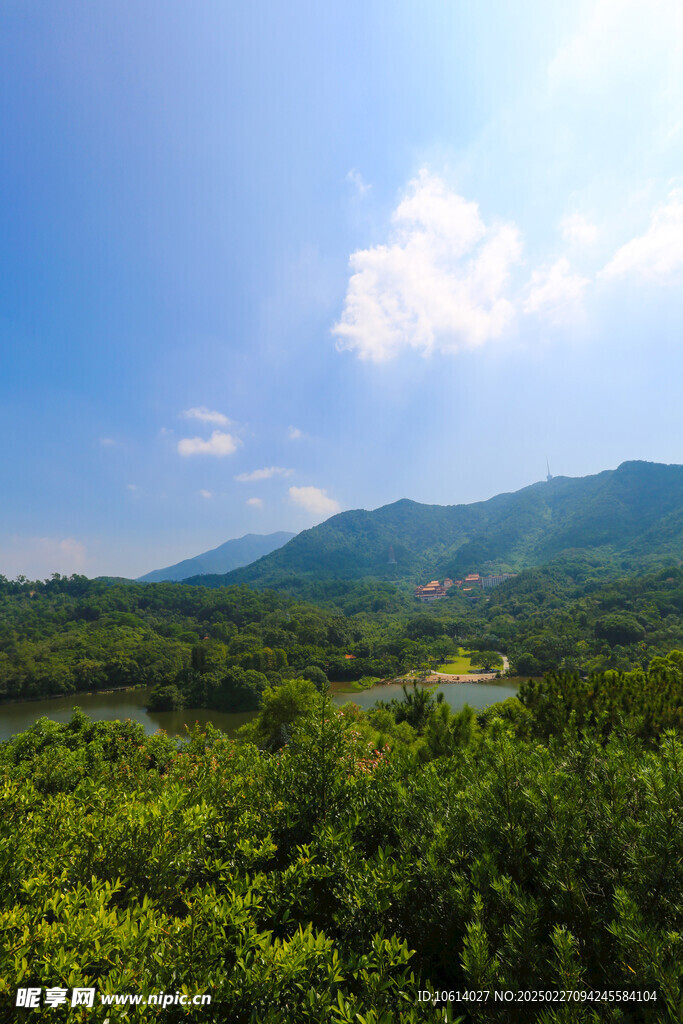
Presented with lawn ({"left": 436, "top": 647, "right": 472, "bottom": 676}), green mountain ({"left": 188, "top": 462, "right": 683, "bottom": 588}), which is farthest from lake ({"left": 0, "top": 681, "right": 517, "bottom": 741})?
green mountain ({"left": 188, "top": 462, "right": 683, "bottom": 588})

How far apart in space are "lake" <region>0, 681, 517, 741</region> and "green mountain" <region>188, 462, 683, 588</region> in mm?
69250

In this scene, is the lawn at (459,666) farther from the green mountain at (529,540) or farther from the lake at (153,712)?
the green mountain at (529,540)

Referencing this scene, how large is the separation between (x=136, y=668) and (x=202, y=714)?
1677 cm

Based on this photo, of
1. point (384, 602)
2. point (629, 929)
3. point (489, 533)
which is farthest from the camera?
point (489, 533)

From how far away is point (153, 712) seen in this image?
38500 mm

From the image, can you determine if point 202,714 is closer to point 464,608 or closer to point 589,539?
point 464,608

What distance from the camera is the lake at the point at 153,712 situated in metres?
34.7

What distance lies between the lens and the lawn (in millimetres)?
51062

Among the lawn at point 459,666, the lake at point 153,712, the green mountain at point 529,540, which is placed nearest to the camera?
the lake at point 153,712

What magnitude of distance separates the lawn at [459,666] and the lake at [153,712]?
252 inches

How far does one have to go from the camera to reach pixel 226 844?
3.99 meters

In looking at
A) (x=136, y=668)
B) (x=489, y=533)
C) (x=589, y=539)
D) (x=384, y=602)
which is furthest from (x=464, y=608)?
(x=489, y=533)

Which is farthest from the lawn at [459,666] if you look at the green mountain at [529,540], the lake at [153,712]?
the green mountain at [529,540]

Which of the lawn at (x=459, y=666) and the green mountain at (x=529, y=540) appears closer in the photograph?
the lawn at (x=459, y=666)
